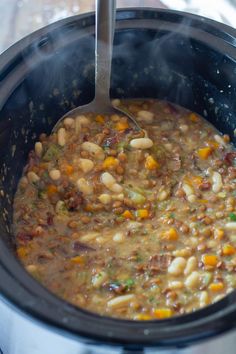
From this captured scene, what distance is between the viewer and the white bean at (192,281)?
135cm

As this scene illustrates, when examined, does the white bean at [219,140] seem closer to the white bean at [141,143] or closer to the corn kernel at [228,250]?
the white bean at [141,143]

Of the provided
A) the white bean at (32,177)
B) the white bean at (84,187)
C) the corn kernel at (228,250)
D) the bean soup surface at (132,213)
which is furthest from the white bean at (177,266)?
the white bean at (32,177)

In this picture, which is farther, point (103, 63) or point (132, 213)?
point (103, 63)

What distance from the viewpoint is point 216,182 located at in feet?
5.32

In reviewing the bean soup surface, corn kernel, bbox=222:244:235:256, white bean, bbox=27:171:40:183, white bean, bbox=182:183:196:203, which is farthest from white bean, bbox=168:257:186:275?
white bean, bbox=27:171:40:183

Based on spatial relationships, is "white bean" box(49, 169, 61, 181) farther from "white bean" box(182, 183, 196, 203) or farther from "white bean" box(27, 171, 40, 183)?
"white bean" box(182, 183, 196, 203)

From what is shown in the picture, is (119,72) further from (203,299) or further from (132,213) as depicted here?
(203,299)

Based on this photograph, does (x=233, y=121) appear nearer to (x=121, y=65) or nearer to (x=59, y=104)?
(x=121, y=65)

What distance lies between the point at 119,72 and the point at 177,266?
73cm

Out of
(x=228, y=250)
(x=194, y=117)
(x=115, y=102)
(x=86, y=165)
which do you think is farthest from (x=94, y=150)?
(x=228, y=250)

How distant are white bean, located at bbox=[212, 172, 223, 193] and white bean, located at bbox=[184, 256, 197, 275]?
10.5 inches

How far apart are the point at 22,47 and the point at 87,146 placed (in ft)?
1.07

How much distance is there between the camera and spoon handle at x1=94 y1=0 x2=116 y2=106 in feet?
5.10

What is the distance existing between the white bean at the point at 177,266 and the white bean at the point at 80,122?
550 millimetres
